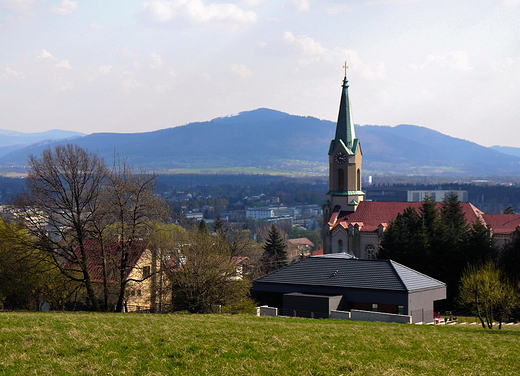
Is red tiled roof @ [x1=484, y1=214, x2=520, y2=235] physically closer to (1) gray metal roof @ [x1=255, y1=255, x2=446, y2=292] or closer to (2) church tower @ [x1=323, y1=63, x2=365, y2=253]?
(2) church tower @ [x1=323, y1=63, x2=365, y2=253]

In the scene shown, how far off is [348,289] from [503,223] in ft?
99.4

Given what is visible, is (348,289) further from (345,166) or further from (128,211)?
(345,166)

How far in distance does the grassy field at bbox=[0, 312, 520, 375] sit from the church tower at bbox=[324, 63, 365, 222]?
48619 millimetres

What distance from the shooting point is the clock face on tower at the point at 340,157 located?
70.3 meters

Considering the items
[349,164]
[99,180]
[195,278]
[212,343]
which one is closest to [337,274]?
[195,278]

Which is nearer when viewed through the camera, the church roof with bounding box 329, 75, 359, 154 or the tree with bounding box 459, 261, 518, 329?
the tree with bounding box 459, 261, 518, 329

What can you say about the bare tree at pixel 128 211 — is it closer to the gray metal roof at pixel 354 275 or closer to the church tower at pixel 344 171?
the gray metal roof at pixel 354 275

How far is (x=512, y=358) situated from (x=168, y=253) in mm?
24271

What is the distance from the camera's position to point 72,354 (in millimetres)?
15070

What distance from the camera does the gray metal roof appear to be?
124ft

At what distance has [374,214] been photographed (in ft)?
216

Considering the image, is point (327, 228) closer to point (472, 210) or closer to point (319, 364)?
point (472, 210)

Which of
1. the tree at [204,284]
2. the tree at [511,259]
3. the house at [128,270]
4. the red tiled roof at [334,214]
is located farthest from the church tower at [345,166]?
the tree at [204,284]

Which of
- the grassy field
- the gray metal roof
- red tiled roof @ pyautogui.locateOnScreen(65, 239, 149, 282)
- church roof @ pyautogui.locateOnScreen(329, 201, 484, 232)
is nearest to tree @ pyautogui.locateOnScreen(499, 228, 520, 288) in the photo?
the gray metal roof
